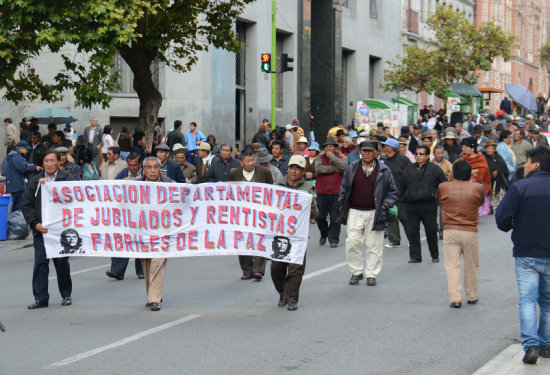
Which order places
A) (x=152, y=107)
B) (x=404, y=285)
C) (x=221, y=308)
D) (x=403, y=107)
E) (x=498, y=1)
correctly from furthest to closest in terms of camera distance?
(x=498, y=1)
(x=403, y=107)
(x=152, y=107)
(x=404, y=285)
(x=221, y=308)

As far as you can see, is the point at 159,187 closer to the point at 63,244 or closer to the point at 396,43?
the point at 63,244

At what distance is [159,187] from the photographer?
11.0 meters

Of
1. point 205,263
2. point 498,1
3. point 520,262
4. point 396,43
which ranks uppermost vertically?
point 498,1

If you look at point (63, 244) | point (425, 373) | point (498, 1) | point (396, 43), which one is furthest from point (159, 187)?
point (498, 1)

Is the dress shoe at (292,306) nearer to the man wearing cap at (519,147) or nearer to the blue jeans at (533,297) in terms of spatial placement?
the blue jeans at (533,297)

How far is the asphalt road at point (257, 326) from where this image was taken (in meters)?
7.96

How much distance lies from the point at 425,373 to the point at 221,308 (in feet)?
11.3

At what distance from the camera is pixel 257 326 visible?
9531mm

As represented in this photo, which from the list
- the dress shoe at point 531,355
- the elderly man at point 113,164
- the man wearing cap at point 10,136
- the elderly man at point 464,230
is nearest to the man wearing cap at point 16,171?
the elderly man at point 113,164

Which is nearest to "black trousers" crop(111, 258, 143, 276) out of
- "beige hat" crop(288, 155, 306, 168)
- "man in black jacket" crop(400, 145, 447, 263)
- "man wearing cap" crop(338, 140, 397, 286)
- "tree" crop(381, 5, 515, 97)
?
"man wearing cap" crop(338, 140, 397, 286)

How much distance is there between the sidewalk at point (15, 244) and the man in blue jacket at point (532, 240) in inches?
463

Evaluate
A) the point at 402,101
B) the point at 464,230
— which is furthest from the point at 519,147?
the point at 402,101

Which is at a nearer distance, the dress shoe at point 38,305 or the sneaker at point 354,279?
the dress shoe at point 38,305

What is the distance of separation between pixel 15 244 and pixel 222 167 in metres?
5.09
